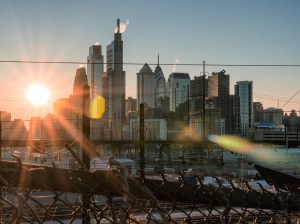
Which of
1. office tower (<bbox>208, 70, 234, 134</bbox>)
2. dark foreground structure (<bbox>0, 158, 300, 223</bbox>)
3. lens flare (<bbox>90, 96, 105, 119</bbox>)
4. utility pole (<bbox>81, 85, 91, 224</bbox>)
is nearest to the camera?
dark foreground structure (<bbox>0, 158, 300, 223</bbox>)

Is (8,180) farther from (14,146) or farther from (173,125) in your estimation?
(173,125)

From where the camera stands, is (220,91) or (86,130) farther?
(220,91)

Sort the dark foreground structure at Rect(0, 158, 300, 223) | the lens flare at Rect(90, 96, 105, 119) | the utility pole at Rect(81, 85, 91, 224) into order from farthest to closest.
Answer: the lens flare at Rect(90, 96, 105, 119) < the utility pole at Rect(81, 85, 91, 224) < the dark foreground structure at Rect(0, 158, 300, 223)

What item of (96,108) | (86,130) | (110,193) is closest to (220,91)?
(96,108)

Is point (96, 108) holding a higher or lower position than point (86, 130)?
higher

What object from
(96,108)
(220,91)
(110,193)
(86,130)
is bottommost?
(110,193)

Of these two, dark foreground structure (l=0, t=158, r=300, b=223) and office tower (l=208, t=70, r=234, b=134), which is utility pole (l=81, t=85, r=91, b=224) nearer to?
dark foreground structure (l=0, t=158, r=300, b=223)

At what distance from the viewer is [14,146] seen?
23172 mm

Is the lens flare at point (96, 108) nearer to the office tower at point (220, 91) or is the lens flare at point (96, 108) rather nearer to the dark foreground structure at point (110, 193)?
the office tower at point (220, 91)

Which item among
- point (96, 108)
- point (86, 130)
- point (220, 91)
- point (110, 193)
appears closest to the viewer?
point (110, 193)

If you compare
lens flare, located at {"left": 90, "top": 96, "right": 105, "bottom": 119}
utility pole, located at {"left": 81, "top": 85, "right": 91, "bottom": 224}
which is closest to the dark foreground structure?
utility pole, located at {"left": 81, "top": 85, "right": 91, "bottom": 224}

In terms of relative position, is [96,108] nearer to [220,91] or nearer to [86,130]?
[220,91]

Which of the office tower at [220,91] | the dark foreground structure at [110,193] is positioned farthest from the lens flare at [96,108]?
the dark foreground structure at [110,193]

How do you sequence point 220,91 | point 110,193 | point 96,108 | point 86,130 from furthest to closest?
point 96,108 < point 220,91 < point 86,130 < point 110,193
